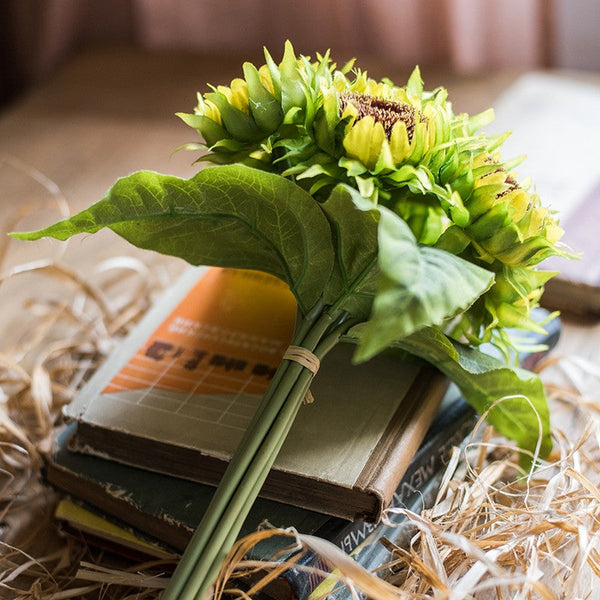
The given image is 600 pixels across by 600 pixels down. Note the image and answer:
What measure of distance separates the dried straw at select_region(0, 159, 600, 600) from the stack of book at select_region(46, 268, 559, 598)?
2cm

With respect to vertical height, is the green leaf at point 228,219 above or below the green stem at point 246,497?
above

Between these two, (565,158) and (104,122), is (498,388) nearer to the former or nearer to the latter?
(565,158)

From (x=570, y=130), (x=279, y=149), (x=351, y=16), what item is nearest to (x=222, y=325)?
(x=279, y=149)

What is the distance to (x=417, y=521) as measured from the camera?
0.43 m

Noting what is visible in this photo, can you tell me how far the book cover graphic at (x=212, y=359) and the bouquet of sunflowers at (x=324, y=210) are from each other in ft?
0.23

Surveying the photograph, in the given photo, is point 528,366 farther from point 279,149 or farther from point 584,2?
point 584,2

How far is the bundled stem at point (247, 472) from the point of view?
0.39 metres

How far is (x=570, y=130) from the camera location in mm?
881

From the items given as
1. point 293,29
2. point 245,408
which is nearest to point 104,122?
point 293,29

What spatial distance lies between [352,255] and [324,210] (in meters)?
0.03

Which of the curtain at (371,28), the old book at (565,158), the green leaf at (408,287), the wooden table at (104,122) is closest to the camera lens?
the green leaf at (408,287)

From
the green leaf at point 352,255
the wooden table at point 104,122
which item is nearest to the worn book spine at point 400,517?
the green leaf at point 352,255

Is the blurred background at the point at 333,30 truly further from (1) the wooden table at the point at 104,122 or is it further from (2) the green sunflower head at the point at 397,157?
(2) the green sunflower head at the point at 397,157

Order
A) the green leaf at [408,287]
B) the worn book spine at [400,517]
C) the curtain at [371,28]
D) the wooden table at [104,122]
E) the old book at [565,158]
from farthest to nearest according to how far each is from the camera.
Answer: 1. the curtain at [371,28]
2. the wooden table at [104,122]
3. the old book at [565,158]
4. the worn book spine at [400,517]
5. the green leaf at [408,287]
